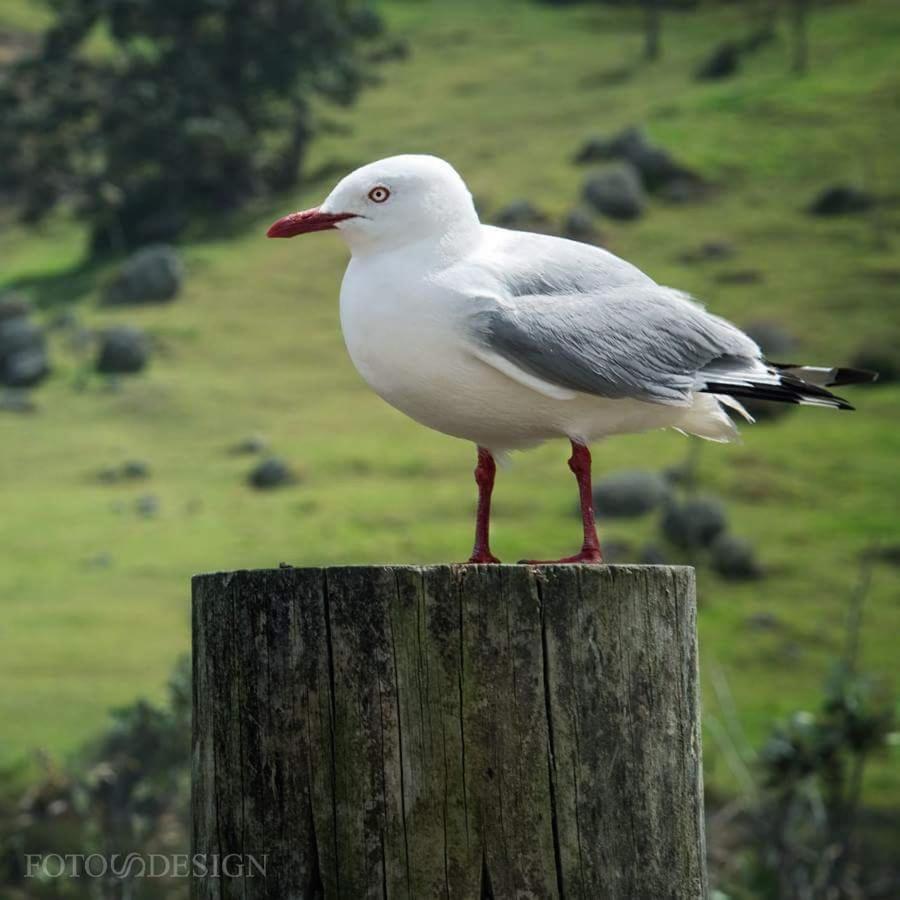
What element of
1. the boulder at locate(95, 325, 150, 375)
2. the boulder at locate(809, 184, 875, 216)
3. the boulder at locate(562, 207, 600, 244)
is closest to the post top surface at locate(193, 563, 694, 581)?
the boulder at locate(95, 325, 150, 375)

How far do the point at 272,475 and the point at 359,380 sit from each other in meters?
3.50

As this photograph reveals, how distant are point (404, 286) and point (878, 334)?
70.6 ft

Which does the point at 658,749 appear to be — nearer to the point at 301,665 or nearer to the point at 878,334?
the point at 301,665

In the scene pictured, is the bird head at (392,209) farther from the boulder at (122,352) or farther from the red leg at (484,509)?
the boulder at (122,352)

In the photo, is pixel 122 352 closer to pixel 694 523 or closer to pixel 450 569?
pixel 694 523

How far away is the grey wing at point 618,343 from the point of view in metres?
3.59

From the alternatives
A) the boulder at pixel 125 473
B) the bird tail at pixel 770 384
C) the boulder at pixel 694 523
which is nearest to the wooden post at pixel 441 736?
the bird tail at pixel 770 384

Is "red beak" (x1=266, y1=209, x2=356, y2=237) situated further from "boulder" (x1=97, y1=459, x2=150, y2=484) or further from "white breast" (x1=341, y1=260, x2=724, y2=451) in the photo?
"boulder" (x1=97, y1=459, x2=150, y2=484)

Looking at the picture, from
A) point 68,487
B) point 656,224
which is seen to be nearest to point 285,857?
point 68,487

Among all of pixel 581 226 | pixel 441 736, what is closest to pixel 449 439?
pixel 581 226

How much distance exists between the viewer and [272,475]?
21094mm

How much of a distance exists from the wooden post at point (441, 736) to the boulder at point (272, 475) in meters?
18.2

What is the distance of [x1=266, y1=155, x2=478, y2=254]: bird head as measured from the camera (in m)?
3.72

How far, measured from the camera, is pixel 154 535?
19422mm
